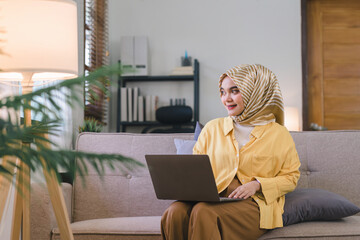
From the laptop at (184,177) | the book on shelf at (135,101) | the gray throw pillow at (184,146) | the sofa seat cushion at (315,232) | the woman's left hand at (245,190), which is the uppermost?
the book on shelf at (135,101)

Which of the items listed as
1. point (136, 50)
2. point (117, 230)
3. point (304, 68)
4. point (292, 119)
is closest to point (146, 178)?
point (117, 230)

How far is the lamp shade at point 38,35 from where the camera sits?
171 centimetres

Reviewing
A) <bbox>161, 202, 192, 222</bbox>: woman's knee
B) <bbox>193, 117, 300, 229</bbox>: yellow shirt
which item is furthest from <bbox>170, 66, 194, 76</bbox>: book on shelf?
<bbox>161, 202, 192, 222</bbox>: woman's knee

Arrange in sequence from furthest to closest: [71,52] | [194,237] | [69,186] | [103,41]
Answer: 1. [103,41]
2. [69,186]
3. [71,52]
4. [194,237]

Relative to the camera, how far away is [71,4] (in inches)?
74.0

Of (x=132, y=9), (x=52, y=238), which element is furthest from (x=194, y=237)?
(x=132, y=9)

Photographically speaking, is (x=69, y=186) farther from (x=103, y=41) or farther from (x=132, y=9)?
(x=132, y=9)

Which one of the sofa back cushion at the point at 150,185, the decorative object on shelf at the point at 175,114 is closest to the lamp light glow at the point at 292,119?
the decorative object on shelf at the point at 175,114

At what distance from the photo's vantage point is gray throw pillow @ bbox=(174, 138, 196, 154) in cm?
239

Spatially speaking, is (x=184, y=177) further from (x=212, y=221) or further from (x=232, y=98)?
(x=232, y=98)

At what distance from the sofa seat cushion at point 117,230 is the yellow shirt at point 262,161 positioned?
35 centimetres

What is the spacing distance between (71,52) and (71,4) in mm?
189

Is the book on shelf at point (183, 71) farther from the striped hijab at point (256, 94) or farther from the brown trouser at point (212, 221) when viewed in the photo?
the brown trouser at point (212, 221)

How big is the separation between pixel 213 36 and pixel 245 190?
3.32 meters
